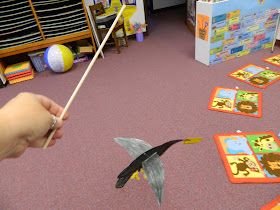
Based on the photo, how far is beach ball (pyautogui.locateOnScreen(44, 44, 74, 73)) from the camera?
7.92 ft

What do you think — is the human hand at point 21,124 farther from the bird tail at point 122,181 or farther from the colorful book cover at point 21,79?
the colorful book cover at point 21,79

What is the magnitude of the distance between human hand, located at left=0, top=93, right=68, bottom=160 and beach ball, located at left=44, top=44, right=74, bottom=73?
79.6 inches

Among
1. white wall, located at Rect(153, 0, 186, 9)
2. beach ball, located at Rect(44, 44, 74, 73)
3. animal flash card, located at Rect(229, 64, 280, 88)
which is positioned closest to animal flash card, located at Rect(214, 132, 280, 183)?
animal flash card, located at Rect(229, 64, 280, 88)

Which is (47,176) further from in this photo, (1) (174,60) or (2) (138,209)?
(1) (174,60)

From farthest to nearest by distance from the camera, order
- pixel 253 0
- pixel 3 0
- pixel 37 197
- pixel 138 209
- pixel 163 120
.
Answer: pixel 3 0 < pixel 253 0 < pixel 163 120 < pixel 37 197 < pixel 138 209

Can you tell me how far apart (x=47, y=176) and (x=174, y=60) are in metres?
1.72

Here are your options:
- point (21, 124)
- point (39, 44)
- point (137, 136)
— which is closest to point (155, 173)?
point (21, 124)

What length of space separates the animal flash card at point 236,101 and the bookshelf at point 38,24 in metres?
1.63

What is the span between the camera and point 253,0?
213 centimetres

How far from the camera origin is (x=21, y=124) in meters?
0.47

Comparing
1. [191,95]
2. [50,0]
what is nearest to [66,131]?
[191,95]

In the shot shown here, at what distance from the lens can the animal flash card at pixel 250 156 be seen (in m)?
1.20

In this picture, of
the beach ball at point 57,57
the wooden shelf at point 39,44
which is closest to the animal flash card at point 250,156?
the beach ball at point 57,57

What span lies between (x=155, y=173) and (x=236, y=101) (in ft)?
3.76
